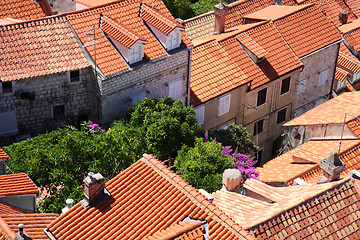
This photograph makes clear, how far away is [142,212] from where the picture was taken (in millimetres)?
23594

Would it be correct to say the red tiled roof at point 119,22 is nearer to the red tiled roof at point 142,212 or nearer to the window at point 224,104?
the window at point 224,104

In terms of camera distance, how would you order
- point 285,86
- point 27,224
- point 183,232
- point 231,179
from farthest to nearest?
point 285,86 < point 231,179 < point 27,224 < point 183,232

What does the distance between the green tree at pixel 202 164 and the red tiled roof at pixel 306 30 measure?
43.9 ft

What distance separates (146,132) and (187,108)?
3132mm

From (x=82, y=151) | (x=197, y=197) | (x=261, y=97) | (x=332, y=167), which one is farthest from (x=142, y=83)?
(x=197, y=197)

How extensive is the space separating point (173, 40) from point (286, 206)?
55.1ft

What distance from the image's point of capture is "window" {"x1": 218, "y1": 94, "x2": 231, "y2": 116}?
134 ft

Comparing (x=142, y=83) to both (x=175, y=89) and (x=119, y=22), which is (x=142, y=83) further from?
(x=119, y=22)

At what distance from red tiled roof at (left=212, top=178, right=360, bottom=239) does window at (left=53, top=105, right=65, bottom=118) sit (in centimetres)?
1320

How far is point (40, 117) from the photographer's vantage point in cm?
3591

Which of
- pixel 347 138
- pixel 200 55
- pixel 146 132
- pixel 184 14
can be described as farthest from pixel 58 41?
pixel 184 14

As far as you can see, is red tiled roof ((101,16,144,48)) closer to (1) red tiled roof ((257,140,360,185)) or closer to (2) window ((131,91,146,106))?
(2) window ((131,91,146,106))

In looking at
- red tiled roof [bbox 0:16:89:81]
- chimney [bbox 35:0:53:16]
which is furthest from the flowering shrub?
chimney [bbox 35:0:53:16]

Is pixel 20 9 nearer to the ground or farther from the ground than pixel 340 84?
farther from the ground
